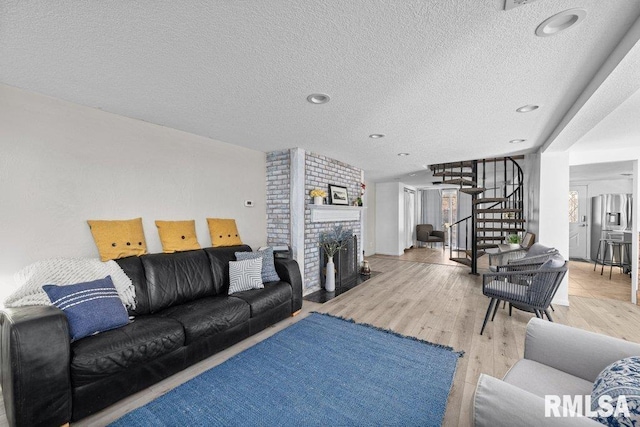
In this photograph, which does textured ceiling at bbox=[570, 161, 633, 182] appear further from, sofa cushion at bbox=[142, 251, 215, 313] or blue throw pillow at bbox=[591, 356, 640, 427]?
sofa cushion at bbox=[142, 251, 215, 313]

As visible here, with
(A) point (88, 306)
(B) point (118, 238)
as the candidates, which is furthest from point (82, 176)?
(A) point (88, 306)

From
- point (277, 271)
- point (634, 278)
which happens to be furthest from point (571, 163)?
point (277, 271)

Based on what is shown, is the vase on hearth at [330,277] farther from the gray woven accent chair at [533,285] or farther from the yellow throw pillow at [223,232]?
the gray woven accent chair at [533,285]

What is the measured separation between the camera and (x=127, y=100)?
2.26 m

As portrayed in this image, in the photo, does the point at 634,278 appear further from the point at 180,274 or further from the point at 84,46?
the point at 84,46

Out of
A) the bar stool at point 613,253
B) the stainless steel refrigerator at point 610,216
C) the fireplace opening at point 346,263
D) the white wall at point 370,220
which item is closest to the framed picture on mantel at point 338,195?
the fireplace opening at point 346,263

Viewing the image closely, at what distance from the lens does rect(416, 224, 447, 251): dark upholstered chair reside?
8617 millimetres

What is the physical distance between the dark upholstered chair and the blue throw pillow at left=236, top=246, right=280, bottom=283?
6.94 m

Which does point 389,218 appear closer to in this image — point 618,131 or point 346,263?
point 346,263

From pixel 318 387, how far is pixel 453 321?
197 centimetres

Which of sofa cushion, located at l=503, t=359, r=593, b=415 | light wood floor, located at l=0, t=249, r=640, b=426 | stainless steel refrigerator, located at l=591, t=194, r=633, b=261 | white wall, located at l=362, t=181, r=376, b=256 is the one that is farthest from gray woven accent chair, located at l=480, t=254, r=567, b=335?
white wall, located at l=362, t=181, r=376, b=256

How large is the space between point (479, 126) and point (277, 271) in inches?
116

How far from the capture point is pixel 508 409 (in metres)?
0.87

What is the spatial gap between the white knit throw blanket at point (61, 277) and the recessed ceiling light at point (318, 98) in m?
2.29
